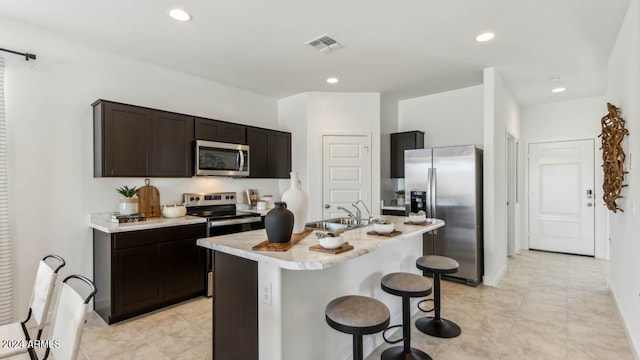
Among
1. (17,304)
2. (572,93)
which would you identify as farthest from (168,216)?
(572,93)

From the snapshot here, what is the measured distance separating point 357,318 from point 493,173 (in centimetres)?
316

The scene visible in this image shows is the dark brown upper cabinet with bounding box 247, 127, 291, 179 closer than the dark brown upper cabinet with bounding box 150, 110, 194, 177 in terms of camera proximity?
No

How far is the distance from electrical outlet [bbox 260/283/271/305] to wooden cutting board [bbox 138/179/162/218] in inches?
92.6

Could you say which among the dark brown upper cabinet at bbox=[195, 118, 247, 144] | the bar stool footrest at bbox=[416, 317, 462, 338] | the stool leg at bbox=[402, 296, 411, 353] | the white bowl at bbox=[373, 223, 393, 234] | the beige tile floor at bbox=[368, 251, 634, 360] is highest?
the dark brown upper cabinet at bbox=[195, 118, 247, 144]

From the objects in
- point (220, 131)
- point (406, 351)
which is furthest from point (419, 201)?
point (220, 131)

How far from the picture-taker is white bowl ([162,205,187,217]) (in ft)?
11.9

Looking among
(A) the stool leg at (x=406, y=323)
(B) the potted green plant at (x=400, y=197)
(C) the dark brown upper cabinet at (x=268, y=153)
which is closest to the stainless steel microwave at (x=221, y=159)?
(C) the dark brown upper cabinet at (x=268, y=153)

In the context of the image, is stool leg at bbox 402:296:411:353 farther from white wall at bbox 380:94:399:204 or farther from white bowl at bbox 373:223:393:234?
white wall at bbox 380:94:399:204

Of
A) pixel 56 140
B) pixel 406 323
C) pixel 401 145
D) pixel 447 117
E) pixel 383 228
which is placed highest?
pixel 447 117

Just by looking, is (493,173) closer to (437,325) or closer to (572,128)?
(437,325)

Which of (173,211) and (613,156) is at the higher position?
(613,156)

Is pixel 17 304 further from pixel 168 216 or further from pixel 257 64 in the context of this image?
pixel 257 64

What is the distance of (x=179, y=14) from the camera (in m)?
2.67

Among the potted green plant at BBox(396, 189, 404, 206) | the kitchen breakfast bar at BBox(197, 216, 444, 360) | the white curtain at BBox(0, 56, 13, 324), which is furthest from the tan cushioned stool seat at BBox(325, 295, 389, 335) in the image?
the potted green plant at BBox(396, 189, 404, 206)
